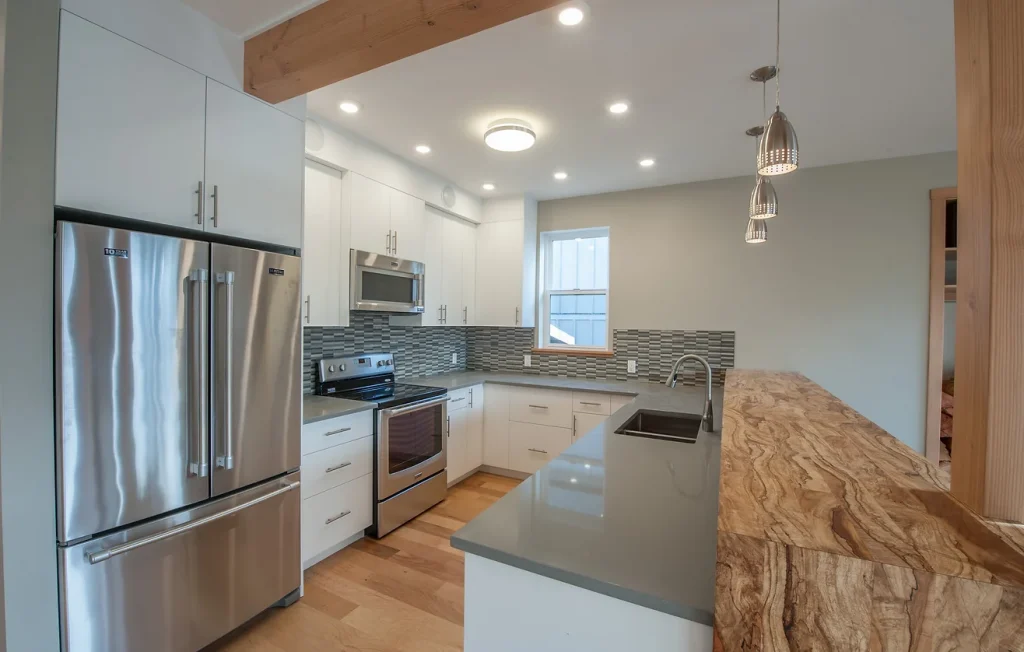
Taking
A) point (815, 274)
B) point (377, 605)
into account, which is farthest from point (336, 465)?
point (815, 274)

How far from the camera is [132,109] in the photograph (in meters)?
1.50

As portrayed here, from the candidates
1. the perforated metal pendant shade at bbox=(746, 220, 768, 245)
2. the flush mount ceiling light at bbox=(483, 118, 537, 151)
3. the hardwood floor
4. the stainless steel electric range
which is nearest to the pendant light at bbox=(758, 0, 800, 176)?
the perforated metal pendant shade at bbox=(746, 220, 768, 245)

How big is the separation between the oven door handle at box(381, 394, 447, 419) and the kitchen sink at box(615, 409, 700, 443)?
142cm

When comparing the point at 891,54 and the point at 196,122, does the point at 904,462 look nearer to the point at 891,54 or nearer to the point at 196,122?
the point at 891,54

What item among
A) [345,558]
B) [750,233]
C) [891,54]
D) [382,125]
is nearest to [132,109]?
[382,125]

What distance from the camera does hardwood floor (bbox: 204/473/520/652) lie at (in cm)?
183

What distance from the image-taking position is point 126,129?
1489 millimetres

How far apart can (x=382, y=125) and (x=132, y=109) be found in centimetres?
133

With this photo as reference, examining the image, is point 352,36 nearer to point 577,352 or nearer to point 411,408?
point 411,408

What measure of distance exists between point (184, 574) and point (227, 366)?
2.61 ft

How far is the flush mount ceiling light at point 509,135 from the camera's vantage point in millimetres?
2465

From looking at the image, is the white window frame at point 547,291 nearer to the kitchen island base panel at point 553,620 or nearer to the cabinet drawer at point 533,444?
the cabinet drawer at point 533,444

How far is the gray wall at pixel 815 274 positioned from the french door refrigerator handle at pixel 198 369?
10.3 ft

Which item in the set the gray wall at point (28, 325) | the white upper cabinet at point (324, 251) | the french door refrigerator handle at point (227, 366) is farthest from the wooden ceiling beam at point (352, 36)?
the french door refrigerator handle at point (227, 366)
